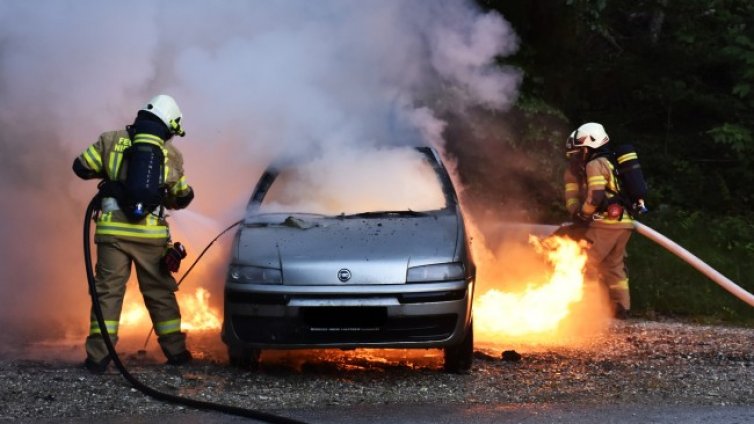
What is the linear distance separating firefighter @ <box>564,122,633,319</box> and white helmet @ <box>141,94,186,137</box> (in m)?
3.94

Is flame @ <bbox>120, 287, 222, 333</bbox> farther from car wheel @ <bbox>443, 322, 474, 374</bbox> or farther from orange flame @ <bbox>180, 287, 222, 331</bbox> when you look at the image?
car wheel @ <bbox>443, 322, 474, 374</bbox>

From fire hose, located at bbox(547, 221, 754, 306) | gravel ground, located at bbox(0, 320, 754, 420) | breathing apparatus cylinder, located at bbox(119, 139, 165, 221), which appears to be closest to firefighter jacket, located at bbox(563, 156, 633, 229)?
fire hose, located at bbox(547, 221, 754, 306)

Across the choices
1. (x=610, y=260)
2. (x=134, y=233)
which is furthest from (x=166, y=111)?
(x=610, y=260)

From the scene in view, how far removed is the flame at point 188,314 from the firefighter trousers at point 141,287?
2.64ft

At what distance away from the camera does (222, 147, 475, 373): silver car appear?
5.84m

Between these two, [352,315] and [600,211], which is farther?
[600,211]

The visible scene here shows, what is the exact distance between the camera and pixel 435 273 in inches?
234

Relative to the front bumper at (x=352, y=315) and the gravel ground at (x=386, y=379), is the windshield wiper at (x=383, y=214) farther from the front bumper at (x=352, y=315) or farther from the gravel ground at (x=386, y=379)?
the gravel ground at (x=386, y=379)

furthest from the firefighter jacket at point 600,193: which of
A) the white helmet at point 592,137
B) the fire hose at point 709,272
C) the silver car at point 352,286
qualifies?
the silver car at point 352,286

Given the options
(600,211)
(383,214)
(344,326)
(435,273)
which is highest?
(600,211)

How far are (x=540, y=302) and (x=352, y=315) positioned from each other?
297cm

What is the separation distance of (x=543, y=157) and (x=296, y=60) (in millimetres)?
4191

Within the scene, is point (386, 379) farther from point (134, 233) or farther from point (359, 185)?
point (134, 233)

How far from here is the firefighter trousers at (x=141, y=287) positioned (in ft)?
20.8
